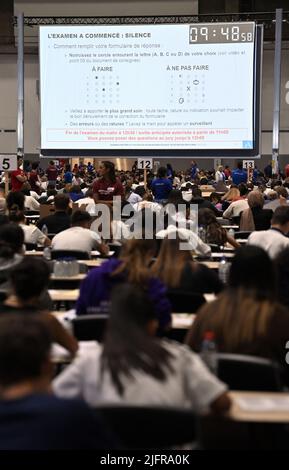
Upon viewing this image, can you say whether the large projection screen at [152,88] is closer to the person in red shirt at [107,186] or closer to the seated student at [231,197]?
the person in red shirt at [107,186]

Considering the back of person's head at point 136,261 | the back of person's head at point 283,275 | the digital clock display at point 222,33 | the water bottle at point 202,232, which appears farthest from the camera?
the digital clock display at point 222,33

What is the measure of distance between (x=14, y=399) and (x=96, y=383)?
2.31 ft

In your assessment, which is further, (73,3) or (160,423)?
(73,3)

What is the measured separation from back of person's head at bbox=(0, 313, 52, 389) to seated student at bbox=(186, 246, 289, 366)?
1.50 m

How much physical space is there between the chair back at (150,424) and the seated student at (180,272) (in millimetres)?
2831

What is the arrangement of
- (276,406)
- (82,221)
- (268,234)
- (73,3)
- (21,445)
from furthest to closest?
1. (73,3)
2. (82,221)
3. (268,234)
4. (276,406)
5. (21,445)

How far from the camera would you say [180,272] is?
577cm

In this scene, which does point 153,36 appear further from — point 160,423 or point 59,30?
point 160,423

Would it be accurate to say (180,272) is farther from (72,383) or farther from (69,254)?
(72,383)

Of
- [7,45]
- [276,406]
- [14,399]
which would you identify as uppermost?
[7,45]

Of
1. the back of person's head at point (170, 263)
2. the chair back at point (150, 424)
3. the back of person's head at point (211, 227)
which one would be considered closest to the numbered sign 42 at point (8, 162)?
the back of person's head at point (211, 227)

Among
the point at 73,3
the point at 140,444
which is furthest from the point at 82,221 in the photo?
the point at 73,3

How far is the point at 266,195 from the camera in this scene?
14352 millimetres

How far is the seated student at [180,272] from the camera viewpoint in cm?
569
